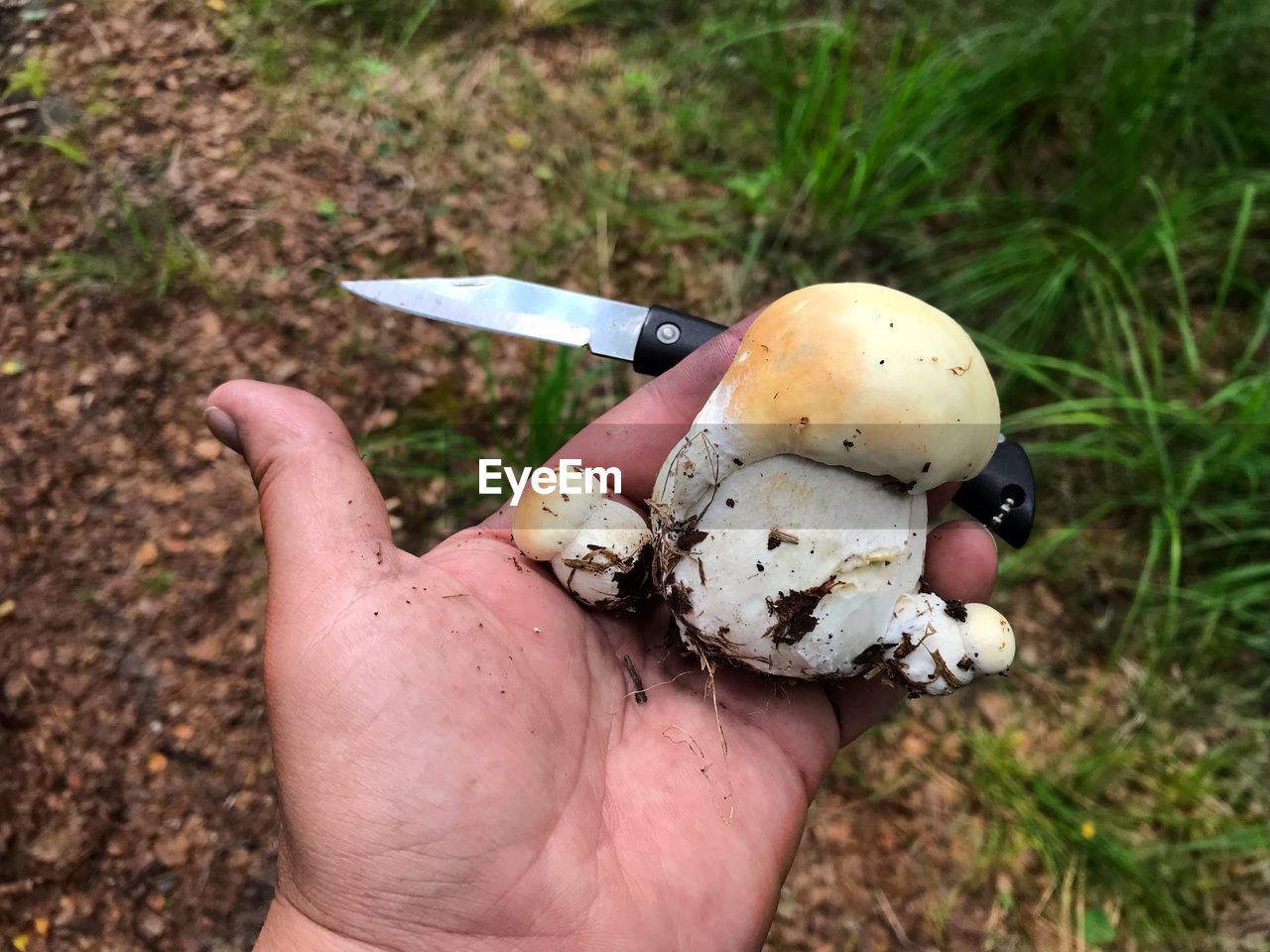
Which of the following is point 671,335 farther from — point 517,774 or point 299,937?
point 299,937

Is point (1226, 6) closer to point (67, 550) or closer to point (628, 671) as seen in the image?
point (628, 671)

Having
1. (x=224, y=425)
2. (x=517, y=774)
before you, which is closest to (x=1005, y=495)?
(x=517, y=774)

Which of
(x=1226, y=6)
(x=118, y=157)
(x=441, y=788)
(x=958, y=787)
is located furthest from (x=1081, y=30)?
(x=118, y=157)

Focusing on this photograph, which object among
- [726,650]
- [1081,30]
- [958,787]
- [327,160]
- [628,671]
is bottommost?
[958,787]

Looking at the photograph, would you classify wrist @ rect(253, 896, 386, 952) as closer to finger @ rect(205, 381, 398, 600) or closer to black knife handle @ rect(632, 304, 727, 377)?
finger @ rect(205, 381, 398, 600)

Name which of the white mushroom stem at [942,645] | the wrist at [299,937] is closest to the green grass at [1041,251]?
the white mushroom stem at [942,645]

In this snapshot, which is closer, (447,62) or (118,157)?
(118,157)
